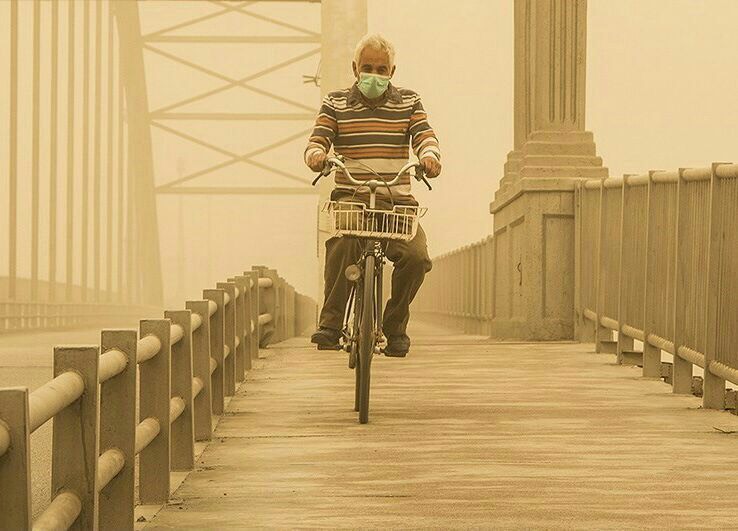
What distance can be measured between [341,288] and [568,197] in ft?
22.0

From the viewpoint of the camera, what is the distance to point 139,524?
4926 mm

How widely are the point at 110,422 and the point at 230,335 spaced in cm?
414

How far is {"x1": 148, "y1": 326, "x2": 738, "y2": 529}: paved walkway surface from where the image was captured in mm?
5070

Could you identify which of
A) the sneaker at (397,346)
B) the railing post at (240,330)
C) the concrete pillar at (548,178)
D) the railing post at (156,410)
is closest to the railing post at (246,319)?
the railing post at (240,330)

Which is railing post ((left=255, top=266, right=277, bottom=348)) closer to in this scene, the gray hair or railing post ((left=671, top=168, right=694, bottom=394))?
railing post ((left=671, top=168, right=694, bottom=394))

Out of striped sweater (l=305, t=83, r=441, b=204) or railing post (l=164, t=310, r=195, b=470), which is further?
striped sweater (l=305, t=83, r=441, b=204)

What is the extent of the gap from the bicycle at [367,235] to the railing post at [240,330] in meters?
2.27

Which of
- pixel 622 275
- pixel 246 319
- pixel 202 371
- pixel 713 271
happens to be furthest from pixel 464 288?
pixel 202 371

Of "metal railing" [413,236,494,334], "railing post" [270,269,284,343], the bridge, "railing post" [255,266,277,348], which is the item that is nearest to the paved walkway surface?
the bridge

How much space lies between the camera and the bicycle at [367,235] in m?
7.28

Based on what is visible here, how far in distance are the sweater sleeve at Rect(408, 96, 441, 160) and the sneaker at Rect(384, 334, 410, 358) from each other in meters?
0.84

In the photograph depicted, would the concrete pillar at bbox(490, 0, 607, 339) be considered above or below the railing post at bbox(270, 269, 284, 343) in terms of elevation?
above

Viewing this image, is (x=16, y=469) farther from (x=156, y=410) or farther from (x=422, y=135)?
(x=422, y=135)

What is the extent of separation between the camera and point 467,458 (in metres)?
6.29
